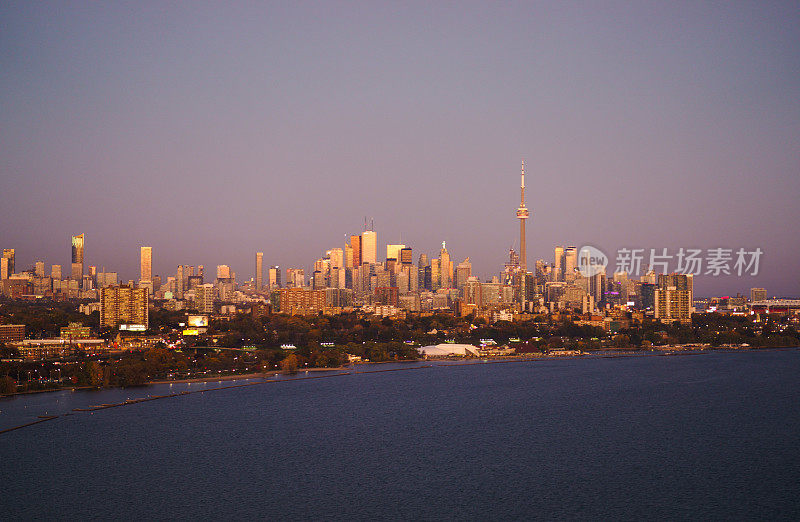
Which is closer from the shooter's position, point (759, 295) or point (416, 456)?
point (416, 456)

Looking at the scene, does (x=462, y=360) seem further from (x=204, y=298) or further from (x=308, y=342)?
(x=204, y=298)

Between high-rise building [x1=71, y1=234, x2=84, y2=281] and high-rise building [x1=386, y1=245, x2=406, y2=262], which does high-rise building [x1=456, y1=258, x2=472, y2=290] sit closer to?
high-rise building [x1=386, y1=245, x2=406, y2=262]

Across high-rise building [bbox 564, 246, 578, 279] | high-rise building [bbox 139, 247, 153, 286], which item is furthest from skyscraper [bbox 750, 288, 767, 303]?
high-rise building [bbox 139, 247, 153, 286]

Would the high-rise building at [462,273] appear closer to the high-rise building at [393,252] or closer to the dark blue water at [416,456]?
the high-rise building at [393,252]

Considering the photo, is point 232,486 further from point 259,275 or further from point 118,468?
point 259,275

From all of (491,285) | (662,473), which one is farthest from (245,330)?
(491,285)

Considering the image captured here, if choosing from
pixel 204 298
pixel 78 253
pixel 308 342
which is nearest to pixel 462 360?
pixel 308 342

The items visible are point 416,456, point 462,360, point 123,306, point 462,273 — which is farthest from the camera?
point 462,273
